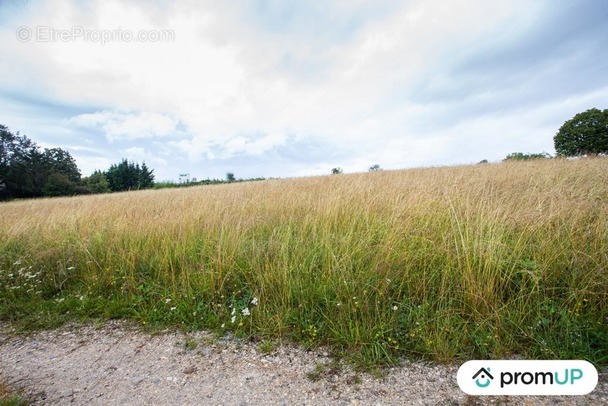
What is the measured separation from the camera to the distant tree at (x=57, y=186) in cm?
4278

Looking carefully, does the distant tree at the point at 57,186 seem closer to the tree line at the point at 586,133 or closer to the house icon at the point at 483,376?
the house icon at the point at 483,376

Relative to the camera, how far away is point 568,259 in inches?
94.4

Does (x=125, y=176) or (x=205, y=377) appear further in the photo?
(x=125, y=176)

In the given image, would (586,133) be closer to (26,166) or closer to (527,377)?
(527,377)

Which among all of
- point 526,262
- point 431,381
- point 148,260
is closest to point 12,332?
point 148,260

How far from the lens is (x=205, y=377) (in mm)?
1772

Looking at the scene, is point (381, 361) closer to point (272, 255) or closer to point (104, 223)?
point (272, 255)

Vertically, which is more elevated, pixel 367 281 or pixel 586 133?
pixel 586 133

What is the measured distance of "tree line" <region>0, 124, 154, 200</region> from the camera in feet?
137

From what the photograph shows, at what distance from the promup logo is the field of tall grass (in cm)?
8

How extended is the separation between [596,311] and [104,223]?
287 inches

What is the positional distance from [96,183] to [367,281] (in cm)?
6804

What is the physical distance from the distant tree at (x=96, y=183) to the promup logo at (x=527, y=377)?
64.5 meters

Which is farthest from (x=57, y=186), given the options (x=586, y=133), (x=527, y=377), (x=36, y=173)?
(x=586, y=133)
